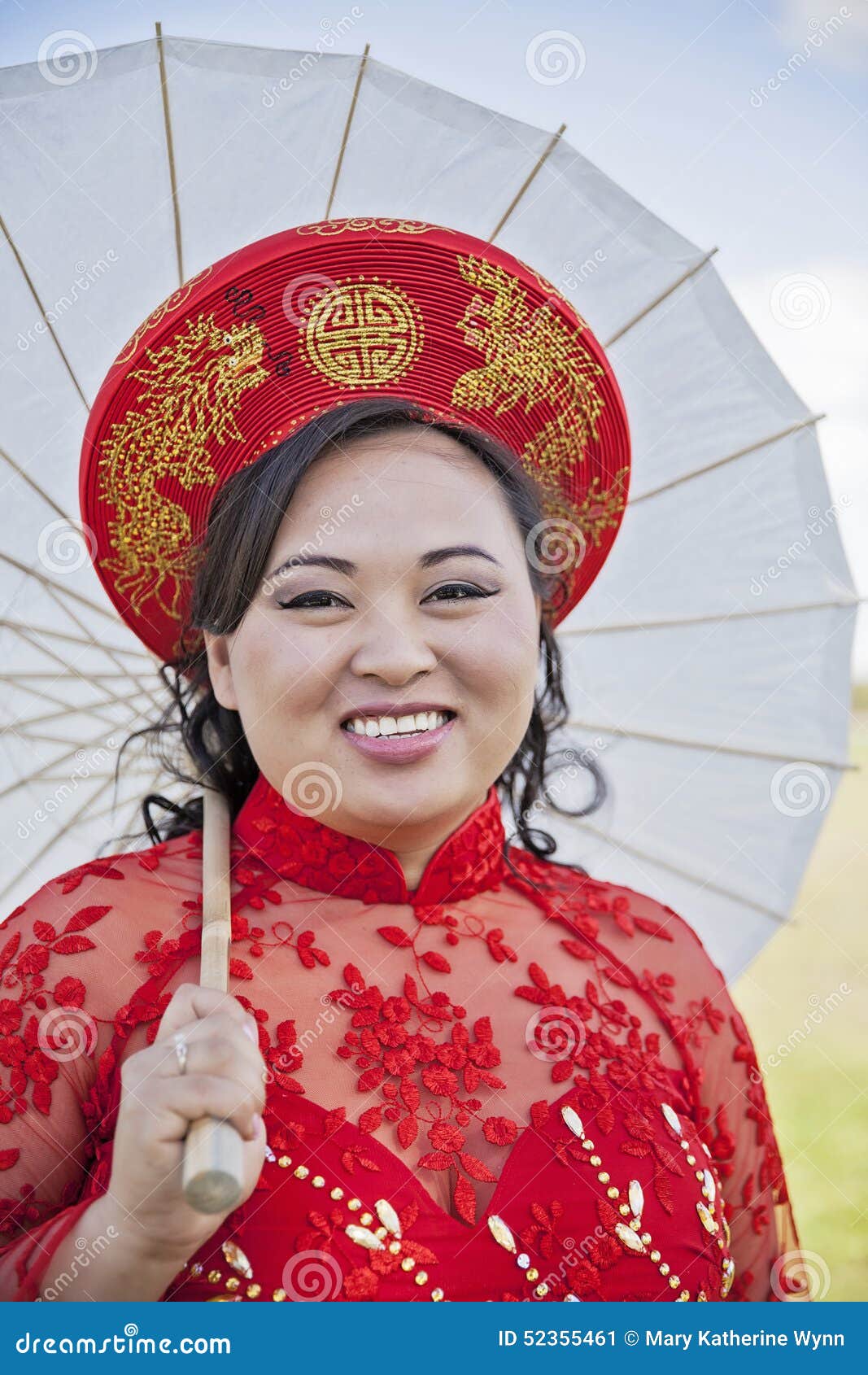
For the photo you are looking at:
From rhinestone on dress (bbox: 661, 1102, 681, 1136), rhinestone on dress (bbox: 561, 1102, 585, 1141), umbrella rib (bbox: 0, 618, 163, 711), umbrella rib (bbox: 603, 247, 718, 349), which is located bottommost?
rhinestone on dress (bbox: 561, 1102, 585, 1141)

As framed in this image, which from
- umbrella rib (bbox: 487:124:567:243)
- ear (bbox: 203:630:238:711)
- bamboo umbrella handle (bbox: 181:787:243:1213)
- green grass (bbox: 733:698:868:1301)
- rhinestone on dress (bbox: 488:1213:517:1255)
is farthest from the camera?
green grass (bbox: 733:698:868:1301)

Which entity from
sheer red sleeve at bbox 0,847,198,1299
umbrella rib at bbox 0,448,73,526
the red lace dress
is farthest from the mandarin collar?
umbrella rib at bbox 0,448,73,526

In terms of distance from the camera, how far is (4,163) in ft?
6.89

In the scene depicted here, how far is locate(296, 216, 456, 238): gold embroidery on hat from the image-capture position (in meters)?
2.01

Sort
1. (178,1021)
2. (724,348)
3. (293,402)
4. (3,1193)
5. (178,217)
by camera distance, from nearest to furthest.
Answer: (178,1021)
(3,1193)
(293,402)
(178,217)
(724,348)

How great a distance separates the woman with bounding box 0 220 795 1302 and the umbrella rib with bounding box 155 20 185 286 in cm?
22

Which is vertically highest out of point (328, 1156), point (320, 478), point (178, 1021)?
point (320, 478)

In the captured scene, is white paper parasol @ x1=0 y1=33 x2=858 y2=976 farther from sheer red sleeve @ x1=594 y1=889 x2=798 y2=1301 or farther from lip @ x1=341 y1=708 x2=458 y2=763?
lip @ x1=341 y1=708 x2=458 y2=763

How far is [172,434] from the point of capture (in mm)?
2078

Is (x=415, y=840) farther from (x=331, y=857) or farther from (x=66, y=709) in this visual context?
(x=66, y=709)

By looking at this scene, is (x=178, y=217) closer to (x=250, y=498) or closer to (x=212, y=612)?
(x=250, y=498)

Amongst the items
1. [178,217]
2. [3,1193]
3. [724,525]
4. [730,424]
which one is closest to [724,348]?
[730,424]

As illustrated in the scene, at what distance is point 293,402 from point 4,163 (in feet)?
2.12

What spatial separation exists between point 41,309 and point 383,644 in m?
0.89
